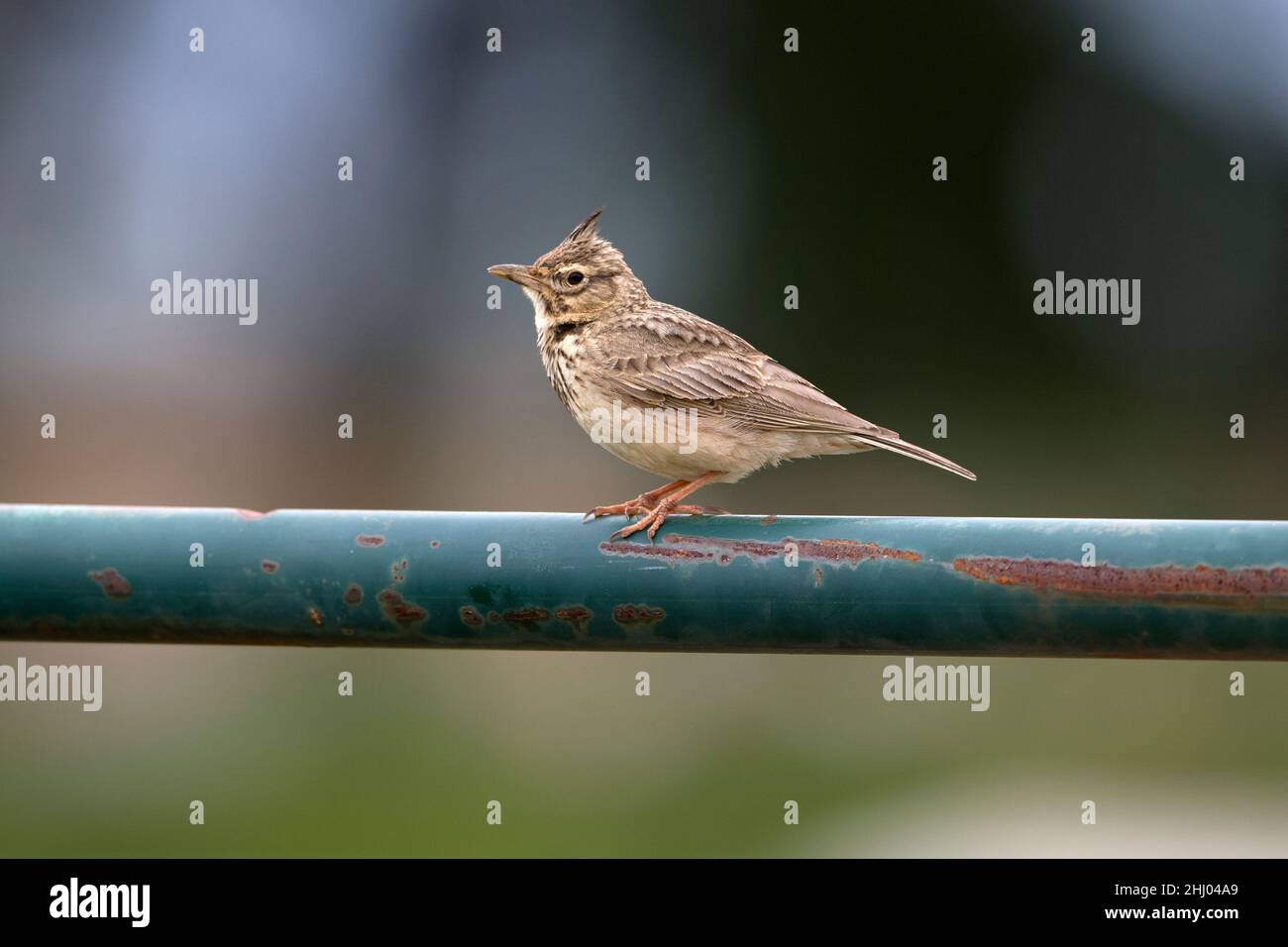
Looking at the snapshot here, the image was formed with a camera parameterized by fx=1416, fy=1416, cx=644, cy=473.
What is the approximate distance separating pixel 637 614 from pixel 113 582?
1042 millimetres

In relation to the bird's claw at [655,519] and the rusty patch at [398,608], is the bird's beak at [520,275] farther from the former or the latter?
the rusty patch at [398,608]

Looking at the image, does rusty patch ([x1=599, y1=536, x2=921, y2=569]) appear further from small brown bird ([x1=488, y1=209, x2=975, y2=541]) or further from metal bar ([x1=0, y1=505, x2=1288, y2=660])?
small brown bird ([x1=488, y1=209, x2=975, y2=541])

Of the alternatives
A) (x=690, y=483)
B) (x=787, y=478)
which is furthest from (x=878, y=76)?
(x=690, y=483)

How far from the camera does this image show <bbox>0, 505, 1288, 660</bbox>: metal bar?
270 cm

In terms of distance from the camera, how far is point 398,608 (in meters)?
2.88

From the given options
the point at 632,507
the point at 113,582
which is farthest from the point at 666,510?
the point at 113,582

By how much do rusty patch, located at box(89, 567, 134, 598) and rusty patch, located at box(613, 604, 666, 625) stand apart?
3.18 feet

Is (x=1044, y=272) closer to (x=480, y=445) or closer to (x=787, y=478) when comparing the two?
(x=787, y=478)

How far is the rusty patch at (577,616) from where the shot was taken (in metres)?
2.88

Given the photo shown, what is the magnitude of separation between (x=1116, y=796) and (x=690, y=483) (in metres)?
5.20

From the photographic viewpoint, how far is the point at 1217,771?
10.0m

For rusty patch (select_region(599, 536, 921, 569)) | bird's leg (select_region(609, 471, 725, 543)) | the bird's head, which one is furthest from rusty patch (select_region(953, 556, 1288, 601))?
the bird's head

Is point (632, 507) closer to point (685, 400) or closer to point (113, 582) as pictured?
point (685, 400)

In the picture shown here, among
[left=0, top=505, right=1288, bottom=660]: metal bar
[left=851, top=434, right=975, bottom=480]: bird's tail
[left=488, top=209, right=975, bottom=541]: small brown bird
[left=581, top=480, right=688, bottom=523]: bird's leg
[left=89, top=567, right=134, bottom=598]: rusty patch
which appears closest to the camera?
[left=0, top=505, right=1288, bottom=660]: metal bar
